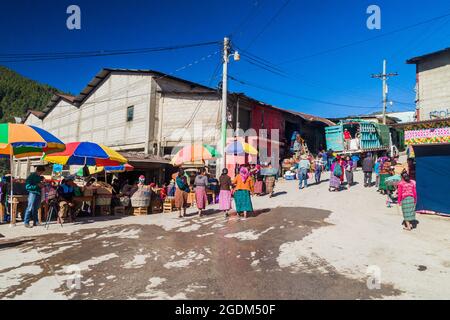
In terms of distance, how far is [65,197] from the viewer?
997 cm

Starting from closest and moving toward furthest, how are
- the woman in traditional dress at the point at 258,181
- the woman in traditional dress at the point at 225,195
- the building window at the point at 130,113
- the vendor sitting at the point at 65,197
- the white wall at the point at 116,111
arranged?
the vendor sitting at the point at 65,197, the woman in traditional dress at the point at 225,195, the woman in traditional dress at the point at 258,181, the white wall at the point at 116,111, the building window at the point at 130,113

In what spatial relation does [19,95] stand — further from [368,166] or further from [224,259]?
[224,259]

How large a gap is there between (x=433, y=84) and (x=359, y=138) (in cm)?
684

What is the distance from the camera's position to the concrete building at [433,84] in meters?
17.1

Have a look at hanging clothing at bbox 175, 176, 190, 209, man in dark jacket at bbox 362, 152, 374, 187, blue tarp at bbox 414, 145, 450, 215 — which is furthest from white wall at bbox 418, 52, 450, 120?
hanging clothing at bbox 175, 176, 190, 209

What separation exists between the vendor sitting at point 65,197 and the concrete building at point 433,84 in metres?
18.5

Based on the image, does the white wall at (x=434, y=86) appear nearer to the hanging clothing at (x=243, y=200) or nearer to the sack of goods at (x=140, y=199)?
the hanging clothing at (x=243, y=200)

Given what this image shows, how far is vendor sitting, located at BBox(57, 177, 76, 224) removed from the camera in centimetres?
968

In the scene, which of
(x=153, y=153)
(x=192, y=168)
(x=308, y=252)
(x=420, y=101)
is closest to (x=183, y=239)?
(x=308, y=252)

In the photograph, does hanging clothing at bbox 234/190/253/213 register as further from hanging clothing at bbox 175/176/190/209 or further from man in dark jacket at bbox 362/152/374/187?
man in dark jacket at bbox 362/152/374/187

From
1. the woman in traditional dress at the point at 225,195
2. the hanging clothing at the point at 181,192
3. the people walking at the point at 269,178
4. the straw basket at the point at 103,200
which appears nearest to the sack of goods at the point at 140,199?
the straw basket at the point at 103,200

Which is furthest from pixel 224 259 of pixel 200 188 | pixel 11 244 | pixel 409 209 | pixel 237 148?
pixel 237 148

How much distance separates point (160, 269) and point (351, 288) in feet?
10.5
